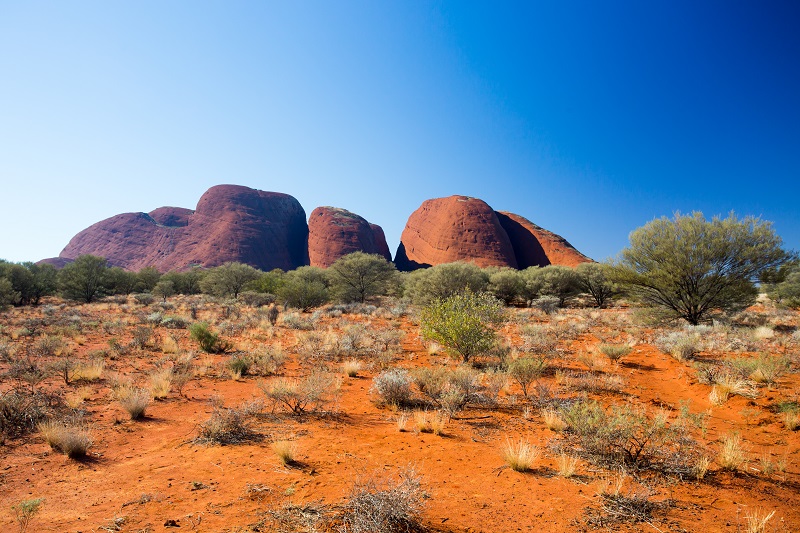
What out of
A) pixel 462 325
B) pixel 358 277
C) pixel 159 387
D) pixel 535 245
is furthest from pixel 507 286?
pixel 535 245

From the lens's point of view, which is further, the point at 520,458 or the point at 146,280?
the point at 146,280

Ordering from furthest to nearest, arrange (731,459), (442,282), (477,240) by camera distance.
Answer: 1. (477,240)
2. (442,282)
3. (731,459)

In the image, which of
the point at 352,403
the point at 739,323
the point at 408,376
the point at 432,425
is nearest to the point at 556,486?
the point at 432,425

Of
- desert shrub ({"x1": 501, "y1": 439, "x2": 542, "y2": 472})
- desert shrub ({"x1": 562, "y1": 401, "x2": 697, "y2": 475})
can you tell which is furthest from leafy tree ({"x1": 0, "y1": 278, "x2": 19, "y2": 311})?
desert shrub ({"x1": 562, "y1": 401, "x2": 697, "y2": 475})

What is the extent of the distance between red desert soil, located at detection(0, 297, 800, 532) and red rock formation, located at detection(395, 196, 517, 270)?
58953 millimetres

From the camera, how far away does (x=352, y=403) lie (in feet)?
23.1

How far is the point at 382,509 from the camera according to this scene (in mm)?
2986

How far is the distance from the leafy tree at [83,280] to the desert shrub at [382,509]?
128ft

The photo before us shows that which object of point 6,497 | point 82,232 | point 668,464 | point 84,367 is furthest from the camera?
point 82,232

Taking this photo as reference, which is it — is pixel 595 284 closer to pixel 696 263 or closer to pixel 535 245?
pixel 696 263

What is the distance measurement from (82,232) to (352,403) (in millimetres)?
110366

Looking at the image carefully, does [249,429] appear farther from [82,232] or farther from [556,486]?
[82,232]

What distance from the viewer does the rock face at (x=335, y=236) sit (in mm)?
77750

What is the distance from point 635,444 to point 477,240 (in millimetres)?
67526
